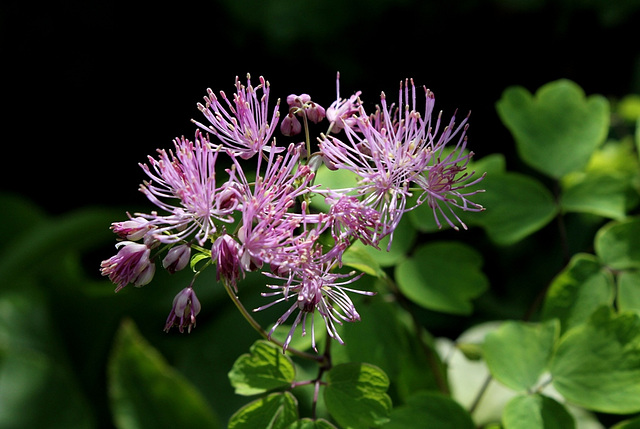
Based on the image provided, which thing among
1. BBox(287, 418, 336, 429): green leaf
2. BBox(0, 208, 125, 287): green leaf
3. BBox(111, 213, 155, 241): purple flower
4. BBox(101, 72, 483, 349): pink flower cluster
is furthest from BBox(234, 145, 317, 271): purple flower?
BBox(0, 208, 125, 287): green leaf

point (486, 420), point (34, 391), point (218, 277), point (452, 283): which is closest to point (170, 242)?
point (218, 277)

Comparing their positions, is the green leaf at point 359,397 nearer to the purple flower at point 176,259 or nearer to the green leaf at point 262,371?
the green leaf at point 262,371

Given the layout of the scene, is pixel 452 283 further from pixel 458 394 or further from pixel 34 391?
pixel 34 391

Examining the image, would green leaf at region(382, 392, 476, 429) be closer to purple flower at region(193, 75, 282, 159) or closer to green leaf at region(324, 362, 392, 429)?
green leaf at region(324, 362, 392, 429)

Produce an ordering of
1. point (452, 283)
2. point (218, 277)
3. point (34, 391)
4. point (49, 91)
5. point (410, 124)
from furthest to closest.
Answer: point (49, 91) → point (34, 391) → point (452, 283) → point (410, 124) → point (218, 277)

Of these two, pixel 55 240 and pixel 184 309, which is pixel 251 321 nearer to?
pixel 184 309

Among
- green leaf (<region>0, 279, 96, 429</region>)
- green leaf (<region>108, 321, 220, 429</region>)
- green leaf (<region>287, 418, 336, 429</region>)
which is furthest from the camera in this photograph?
green leaf (<region>0, 279, 96, 429</region>)
